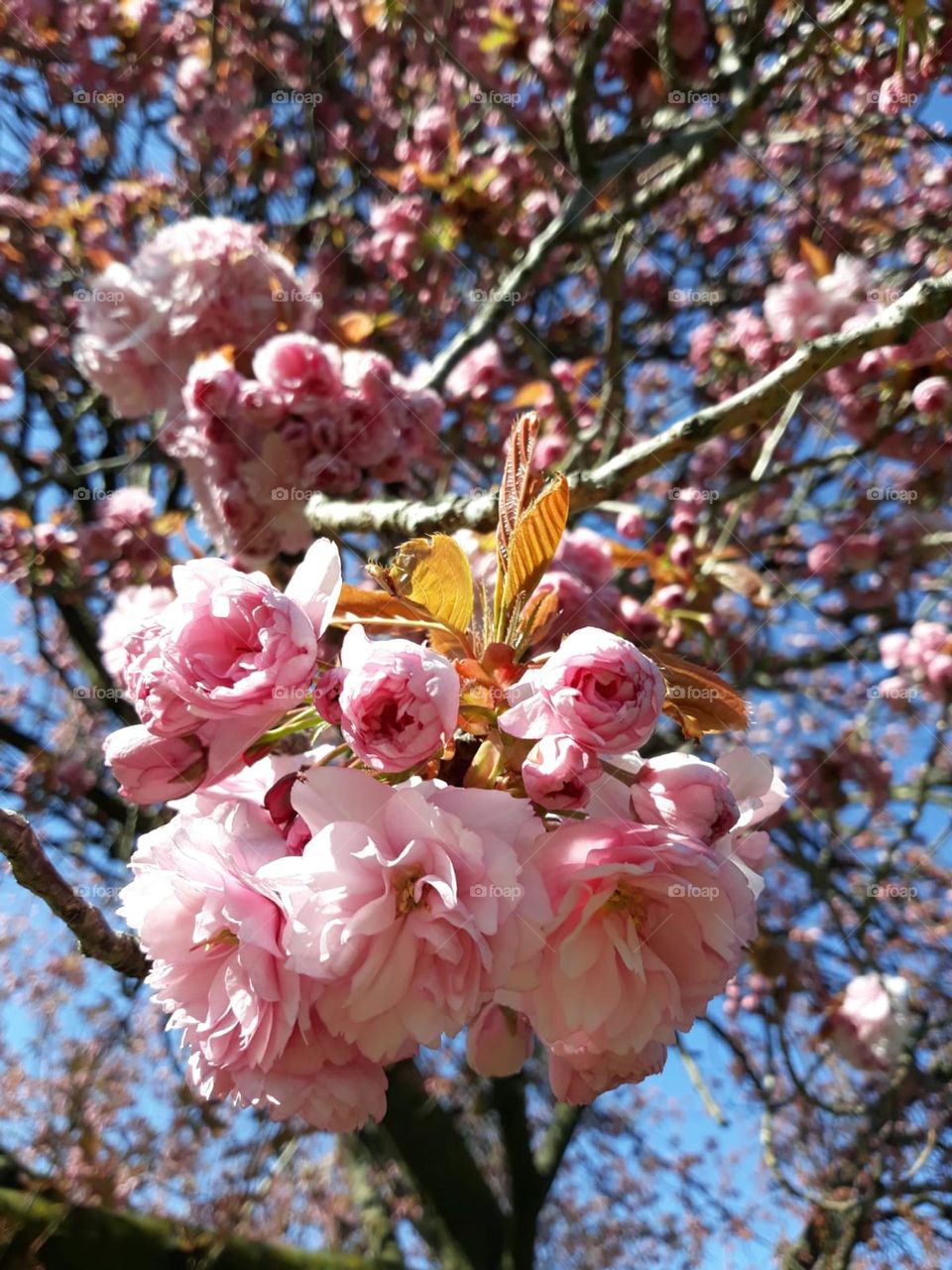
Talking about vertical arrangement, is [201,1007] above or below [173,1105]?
above

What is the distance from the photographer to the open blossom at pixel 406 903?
658 mm

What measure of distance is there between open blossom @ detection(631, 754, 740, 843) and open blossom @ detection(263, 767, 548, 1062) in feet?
0.38

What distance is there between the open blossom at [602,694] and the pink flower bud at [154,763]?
292mm

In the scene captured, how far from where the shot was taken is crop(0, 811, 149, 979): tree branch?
788 mm

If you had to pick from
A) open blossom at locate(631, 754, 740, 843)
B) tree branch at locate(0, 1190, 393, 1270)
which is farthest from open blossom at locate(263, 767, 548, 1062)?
tree branch at locate(0, 1190, 393, 1270)

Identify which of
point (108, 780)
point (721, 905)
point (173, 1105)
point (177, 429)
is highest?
point (177, 429)

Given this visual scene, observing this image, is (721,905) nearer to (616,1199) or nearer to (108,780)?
(108,780)

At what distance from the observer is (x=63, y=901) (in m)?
0.86

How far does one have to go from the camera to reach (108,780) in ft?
11.4

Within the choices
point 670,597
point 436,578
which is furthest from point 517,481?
point 670,597

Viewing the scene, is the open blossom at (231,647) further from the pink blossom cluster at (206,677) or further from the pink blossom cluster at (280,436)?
the pink blossom cluster at (280,436)

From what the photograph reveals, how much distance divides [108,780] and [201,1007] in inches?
119

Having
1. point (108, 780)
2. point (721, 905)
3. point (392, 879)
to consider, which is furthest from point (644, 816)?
point (108, 780)

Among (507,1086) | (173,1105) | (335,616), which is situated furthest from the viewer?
(173,1105)
